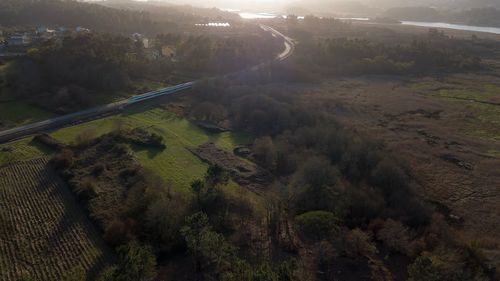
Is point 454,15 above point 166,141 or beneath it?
Answer: above

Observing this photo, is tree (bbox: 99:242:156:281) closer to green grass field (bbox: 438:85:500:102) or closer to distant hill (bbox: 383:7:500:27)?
green grass field (bbox: 438:85:500:102)

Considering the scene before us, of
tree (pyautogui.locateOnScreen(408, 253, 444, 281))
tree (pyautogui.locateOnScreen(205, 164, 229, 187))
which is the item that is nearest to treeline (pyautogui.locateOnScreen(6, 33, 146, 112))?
tree (pyautogui.locateOnScreen(205, 164, 229, 187))

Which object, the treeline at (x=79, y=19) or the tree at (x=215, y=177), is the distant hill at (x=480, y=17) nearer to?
the treeline at (x=79, y=19)

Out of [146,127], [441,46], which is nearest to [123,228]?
[146,127]

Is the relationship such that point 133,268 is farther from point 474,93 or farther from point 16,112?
point 474,93

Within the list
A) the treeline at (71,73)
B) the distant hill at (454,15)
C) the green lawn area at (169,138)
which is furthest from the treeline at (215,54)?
the distant hill at (454,15)

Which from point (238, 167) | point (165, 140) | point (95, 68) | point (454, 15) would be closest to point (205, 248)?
point (238, 167)
